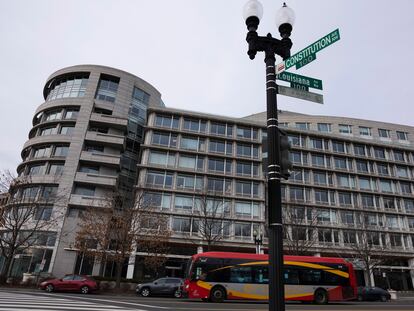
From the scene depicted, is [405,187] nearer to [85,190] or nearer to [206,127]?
[206,127]

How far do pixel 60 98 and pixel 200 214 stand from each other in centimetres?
2603

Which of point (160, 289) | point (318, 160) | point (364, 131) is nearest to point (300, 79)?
point (160, 289)

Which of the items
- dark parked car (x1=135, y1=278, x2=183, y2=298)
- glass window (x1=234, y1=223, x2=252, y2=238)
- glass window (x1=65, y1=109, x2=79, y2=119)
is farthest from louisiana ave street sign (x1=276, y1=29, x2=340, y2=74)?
glass window (x1=65, y1=109, x2=79, y2=119)

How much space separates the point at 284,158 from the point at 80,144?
39922 mm

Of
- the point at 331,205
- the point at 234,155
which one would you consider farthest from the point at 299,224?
the point at 234,155

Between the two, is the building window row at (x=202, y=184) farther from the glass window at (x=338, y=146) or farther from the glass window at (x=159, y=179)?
the glass window at (x=338, y=146)

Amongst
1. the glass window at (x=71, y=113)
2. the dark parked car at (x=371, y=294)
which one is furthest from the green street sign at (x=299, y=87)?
the glass window at (x=71, y=113)

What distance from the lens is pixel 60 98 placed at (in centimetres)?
4453

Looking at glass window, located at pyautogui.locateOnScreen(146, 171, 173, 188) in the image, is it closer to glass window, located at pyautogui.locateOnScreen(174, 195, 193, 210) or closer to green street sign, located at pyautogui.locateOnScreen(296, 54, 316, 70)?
glass window, located at pyautogui.locateOnScreen(174, 195, 193, 210)

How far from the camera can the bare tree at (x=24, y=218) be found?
28.6 metres

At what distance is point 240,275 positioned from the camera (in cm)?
1961

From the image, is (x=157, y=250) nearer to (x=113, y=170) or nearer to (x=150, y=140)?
(x=113, y=170)

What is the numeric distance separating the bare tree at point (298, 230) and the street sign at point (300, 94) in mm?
32977

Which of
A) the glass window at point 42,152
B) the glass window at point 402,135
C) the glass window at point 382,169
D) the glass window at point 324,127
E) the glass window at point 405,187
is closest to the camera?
the glass window at point 42,152
